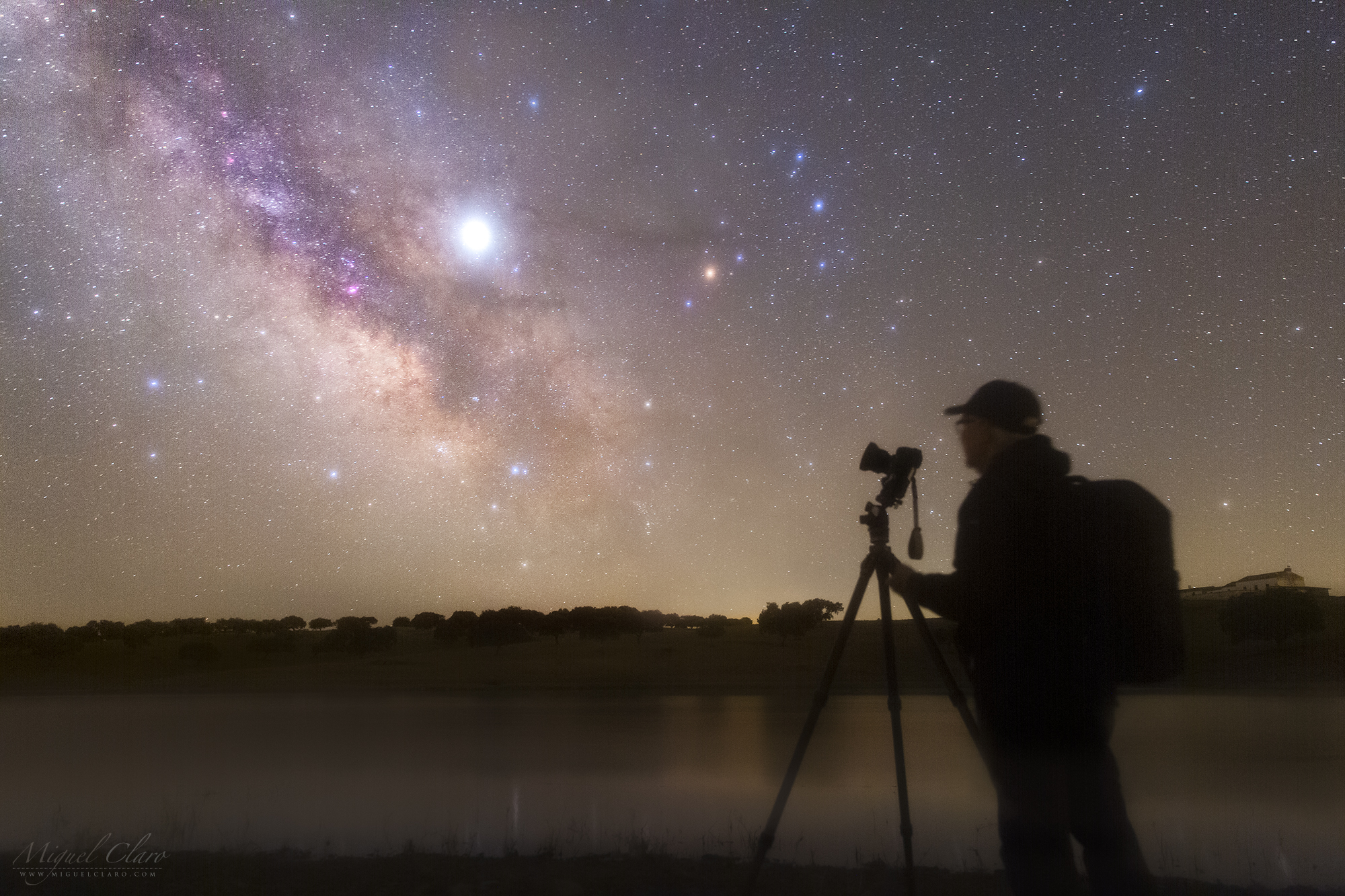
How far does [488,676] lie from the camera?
33.2 meters

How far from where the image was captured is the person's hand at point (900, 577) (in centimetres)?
254

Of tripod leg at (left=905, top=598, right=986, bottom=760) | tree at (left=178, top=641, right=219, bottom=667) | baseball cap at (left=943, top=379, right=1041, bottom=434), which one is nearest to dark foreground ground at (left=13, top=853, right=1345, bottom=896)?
tripod leg at (left=905, top=598, right=986, bottom=760)

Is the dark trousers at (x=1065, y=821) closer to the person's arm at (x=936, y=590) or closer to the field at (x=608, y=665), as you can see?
the person's arm at (x=936, y=590)

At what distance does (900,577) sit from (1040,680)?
1.83 feet

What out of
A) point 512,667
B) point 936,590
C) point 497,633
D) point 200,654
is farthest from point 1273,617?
point 200,654

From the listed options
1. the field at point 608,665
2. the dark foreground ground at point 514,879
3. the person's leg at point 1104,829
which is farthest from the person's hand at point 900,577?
the field at point 608,665

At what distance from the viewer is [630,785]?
923 centimetres

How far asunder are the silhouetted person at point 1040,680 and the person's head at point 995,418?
0.15m

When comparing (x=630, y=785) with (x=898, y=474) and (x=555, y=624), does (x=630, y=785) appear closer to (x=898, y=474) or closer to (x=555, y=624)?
(x=898, y=474)

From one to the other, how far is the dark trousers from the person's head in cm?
94

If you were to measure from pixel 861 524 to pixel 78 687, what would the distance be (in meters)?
43.5

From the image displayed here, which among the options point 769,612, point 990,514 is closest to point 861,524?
point 990,514

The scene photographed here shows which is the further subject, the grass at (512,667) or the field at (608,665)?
the grass at (512,667)

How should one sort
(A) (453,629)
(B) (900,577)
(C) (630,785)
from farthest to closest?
(A) (453,629) → (C) (630,785) → (B) (900,577)
